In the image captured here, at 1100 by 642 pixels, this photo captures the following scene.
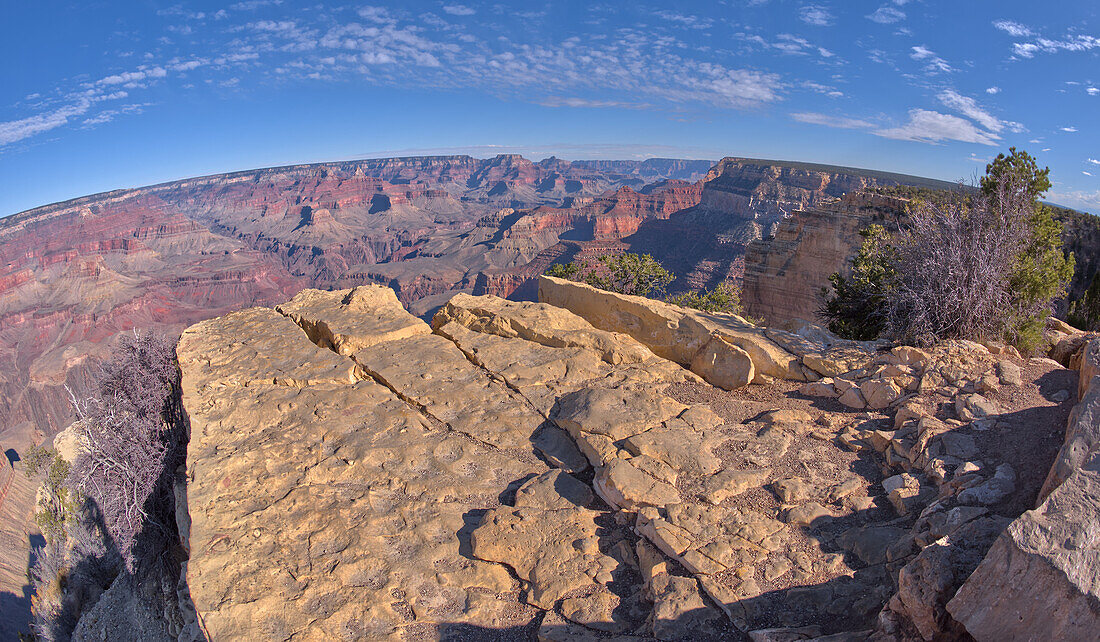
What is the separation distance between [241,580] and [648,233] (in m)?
133

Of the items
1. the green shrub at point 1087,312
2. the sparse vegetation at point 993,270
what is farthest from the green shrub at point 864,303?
the green shrub at point 1087,312

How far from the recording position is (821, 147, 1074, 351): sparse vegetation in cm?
909

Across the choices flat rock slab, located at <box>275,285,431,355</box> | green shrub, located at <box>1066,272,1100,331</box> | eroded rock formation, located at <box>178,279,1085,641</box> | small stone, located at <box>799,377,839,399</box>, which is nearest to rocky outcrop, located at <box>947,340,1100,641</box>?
eroded rock formation, located at <box>178,279,1085,641</box>

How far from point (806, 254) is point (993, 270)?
19.7 meters

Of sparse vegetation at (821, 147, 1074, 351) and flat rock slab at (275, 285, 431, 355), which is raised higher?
sparse vegetation at (821, 147, 1074, 351)

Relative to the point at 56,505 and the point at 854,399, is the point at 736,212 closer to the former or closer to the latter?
the point at 854,399

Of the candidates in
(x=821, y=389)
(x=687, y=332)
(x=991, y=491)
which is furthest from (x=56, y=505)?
(x=991, y=491)

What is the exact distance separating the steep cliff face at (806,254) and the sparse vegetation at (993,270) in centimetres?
1583

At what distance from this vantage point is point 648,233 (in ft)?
436

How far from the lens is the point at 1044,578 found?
11.3 feet

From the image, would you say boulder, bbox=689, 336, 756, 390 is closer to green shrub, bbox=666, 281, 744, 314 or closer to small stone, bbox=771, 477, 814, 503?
small stone, bbox=771, 477, 814, 503

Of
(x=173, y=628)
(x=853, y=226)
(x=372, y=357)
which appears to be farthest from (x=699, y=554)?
(x=853, y=226)

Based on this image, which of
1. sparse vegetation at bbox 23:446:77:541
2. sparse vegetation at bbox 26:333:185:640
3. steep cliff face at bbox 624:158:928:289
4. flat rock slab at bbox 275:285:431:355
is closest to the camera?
flat rock slab at bbox 275:285:431:355

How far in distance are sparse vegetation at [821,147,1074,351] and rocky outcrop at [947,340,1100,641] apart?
20.2 ft
